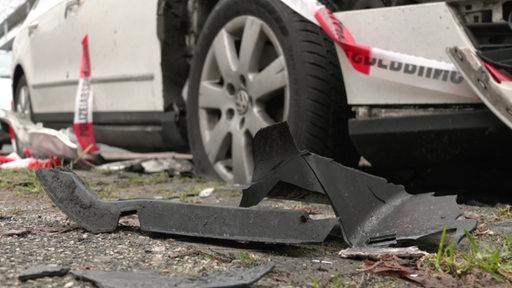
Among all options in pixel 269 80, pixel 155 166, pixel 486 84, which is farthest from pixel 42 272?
pixel 155 166

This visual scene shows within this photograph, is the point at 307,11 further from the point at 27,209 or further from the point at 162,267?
the point at 162,267

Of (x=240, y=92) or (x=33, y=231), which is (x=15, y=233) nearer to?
(x=33, y=231)

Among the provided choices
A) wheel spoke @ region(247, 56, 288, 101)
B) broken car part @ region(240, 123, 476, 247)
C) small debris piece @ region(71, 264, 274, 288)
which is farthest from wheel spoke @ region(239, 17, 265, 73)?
small debris piece @ region(71, 264, 274, 288)

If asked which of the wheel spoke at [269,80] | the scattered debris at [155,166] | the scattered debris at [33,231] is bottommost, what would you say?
the scattered debris at [155,166]

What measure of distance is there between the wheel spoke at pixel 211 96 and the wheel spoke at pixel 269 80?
11.7 inches

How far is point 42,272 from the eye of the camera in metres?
1.68

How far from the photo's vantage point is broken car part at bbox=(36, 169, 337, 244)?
2.02 m

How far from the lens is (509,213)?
2.70m

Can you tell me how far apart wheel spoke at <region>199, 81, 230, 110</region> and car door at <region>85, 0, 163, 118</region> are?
556mm

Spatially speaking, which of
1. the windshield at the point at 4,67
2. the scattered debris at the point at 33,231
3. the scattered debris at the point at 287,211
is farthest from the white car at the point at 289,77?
the windshield at the point at 4,67

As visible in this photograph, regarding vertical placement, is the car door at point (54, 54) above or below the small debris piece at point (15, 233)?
above

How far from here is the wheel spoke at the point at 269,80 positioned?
3.44 metres

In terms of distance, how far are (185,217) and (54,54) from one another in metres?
4.03

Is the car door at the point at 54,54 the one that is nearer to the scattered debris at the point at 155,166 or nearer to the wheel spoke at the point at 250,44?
the scattered debris at the point at 155,166
